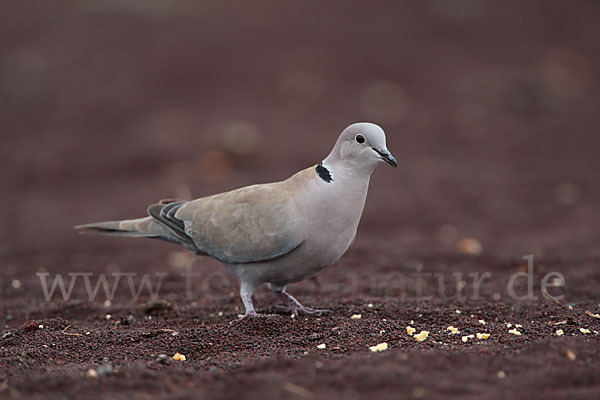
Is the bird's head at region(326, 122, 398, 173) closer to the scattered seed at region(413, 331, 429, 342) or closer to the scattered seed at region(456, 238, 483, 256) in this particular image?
the scattered seed at region(413, 331, 429, 342)

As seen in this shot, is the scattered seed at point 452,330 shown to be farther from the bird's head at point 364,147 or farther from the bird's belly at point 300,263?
the bird's head at point 364,147

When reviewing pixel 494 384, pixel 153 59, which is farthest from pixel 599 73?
pixel 494 384

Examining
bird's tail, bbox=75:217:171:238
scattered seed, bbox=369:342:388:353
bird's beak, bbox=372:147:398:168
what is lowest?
scattered seed, bbox=369:342:388:353

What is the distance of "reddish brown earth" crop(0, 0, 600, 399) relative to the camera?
11.7ft

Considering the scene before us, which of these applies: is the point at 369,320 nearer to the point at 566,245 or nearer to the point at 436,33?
the point at 566,245

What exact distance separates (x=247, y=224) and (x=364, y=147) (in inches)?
38.8

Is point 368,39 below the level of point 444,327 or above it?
above

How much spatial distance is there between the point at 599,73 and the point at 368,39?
4672 millimetres

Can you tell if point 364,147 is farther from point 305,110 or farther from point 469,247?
point 305,110

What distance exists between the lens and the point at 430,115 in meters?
12.6

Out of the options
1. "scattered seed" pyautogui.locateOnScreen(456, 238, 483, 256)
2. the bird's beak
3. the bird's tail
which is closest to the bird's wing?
the bird's tail

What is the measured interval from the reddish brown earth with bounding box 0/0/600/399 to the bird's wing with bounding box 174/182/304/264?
0.51 m

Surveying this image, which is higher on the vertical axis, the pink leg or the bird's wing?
the bird's wing

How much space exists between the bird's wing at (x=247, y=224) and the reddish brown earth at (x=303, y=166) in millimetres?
505
